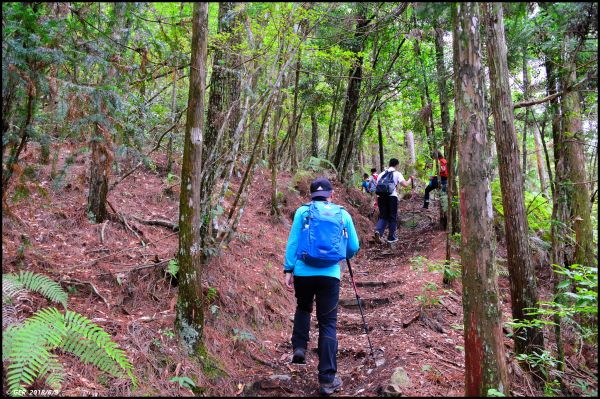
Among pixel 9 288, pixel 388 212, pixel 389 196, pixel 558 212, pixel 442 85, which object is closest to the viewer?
pixel 9 288

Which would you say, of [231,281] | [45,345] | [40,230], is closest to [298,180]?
[231,281]

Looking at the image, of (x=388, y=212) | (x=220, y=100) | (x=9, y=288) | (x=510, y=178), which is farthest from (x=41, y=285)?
(x=388, y=212)

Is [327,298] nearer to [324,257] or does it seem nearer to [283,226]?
[324,257]

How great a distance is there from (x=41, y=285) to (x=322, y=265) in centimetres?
311

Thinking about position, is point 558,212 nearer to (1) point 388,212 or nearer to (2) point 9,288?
(1) point 388,212

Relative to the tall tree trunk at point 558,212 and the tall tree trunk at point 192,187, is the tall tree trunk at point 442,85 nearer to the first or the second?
the tall tree trunk at point 558,212

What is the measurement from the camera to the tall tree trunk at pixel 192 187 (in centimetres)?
493

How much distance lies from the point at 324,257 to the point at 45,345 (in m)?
2.98

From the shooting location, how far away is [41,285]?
15.3 feet

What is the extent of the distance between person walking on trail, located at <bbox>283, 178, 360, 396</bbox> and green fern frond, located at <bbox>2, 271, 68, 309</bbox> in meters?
2.56

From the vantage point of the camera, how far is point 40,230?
700cm

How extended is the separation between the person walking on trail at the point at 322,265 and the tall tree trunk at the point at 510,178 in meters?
2.23

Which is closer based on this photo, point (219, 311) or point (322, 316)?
point (322, 316)

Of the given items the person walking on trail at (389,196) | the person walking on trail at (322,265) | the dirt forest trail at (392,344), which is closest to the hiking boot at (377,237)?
the person walking on trail at (389,196)
